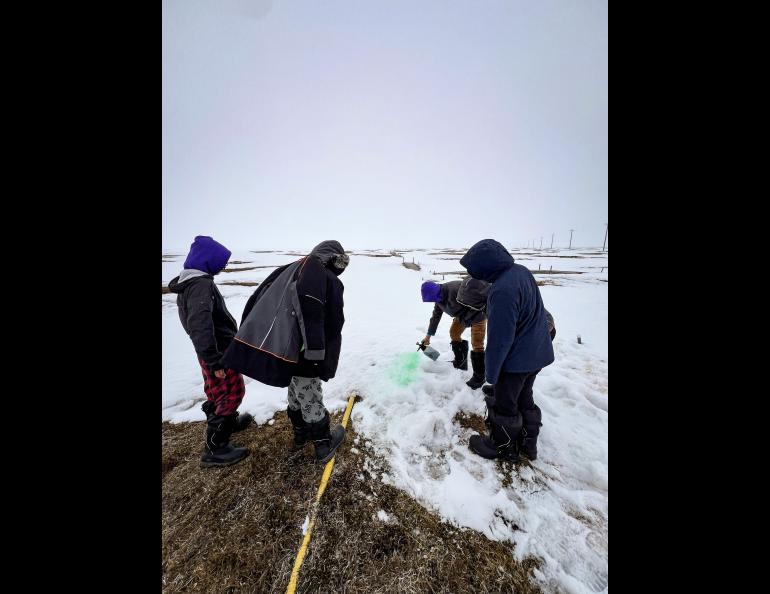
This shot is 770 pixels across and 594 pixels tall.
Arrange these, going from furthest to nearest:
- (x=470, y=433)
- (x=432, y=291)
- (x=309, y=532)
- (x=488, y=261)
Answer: (x=432, y=291) → (x=470, y=433) → (x=488, y=261) → (x=309, y=532)

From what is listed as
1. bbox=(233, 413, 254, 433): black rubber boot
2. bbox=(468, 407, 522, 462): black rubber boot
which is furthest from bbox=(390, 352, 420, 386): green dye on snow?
bbox=(233, 413, 254, 433): black rubber boot

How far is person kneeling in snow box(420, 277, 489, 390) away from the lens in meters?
3.73

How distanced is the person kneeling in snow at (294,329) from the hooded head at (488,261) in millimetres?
1428

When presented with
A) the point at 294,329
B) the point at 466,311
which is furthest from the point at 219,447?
the point at 466,311

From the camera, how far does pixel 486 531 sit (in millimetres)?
1865

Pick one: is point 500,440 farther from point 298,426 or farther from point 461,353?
point 298,426

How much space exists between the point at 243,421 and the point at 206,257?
228 cm

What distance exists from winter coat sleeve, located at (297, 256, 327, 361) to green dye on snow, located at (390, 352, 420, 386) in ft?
7.86

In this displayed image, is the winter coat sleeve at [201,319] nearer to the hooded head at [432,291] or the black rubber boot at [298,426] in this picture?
the black rubber boot at [298,426]

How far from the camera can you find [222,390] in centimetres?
248
